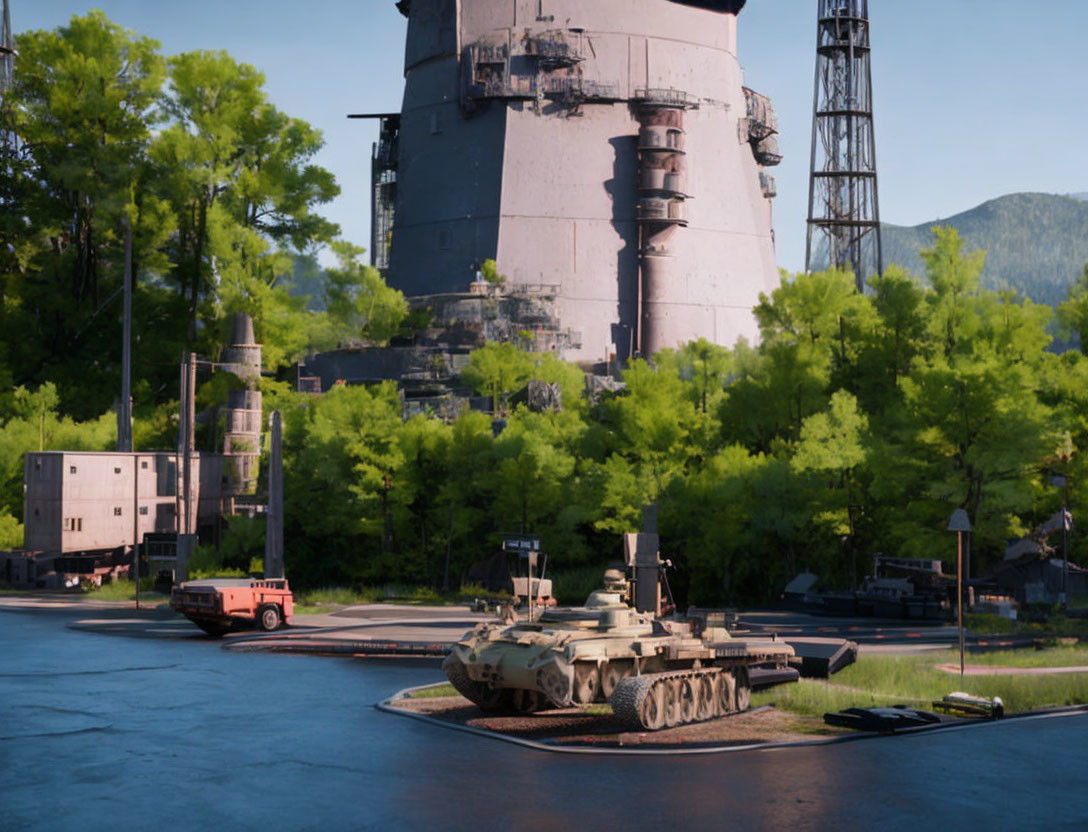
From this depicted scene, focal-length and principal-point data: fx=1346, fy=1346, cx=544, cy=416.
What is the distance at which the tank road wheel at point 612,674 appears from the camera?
69.8 ft

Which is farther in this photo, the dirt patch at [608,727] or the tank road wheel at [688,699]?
the tank road wheel at [688,699]

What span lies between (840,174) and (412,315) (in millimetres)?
25853

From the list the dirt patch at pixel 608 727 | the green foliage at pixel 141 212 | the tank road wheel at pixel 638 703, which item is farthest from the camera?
the green foliage at pixel 141 212

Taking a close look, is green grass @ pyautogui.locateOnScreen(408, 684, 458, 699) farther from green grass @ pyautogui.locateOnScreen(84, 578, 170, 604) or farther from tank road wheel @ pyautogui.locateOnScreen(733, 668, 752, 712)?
green grass @ pyautogui.locateOnScreen(84, 578, 170, 604)

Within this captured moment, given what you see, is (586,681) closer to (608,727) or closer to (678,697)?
(608,727)

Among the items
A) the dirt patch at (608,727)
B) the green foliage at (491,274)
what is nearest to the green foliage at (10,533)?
the green foliage at (491,274)

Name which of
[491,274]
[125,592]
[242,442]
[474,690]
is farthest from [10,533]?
[474,690]

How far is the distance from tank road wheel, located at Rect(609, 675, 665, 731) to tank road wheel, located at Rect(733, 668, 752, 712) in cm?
252

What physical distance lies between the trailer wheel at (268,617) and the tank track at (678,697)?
1631cm

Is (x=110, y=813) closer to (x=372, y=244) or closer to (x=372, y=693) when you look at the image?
(x=372, y=693)

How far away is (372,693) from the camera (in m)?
24.2

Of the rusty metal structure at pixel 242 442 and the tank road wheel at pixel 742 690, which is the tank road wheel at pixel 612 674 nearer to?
the tank road wheel at pixel 742 690

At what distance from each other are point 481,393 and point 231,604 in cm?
3305

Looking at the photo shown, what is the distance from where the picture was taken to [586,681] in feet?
68.6
